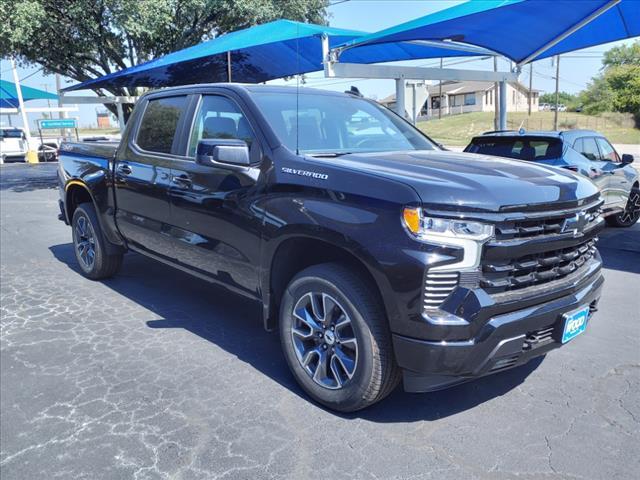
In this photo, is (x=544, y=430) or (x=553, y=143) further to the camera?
(x=553, y=143)

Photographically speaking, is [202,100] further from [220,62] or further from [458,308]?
[220,62]

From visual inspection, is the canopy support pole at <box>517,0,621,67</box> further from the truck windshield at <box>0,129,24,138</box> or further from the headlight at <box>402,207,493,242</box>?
the truck windshield at <box>0,129,24,138</box>

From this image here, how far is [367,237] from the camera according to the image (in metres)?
2.69

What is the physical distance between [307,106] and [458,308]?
2059 mm

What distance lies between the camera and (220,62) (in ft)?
41.5

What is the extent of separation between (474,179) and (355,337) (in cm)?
106

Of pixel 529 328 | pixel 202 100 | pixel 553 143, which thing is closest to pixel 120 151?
pixel 202 100

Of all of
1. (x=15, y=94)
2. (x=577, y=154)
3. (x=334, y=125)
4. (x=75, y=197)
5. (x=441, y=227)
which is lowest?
(x=75, y=197)

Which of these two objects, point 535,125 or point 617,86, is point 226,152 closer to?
point 535,125

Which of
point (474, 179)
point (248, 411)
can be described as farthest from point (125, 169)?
point (474, 179)

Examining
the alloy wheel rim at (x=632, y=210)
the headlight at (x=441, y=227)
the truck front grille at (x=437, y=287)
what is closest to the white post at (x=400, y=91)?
the alloy wheel rim at (x=632, y=210)

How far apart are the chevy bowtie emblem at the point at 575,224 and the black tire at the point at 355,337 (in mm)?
1104

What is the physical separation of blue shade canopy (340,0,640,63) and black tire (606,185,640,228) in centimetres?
267

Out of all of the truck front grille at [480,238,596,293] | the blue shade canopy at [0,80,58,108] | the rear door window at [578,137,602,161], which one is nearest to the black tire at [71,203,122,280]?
the truck front grille at [480,238,596,293]
